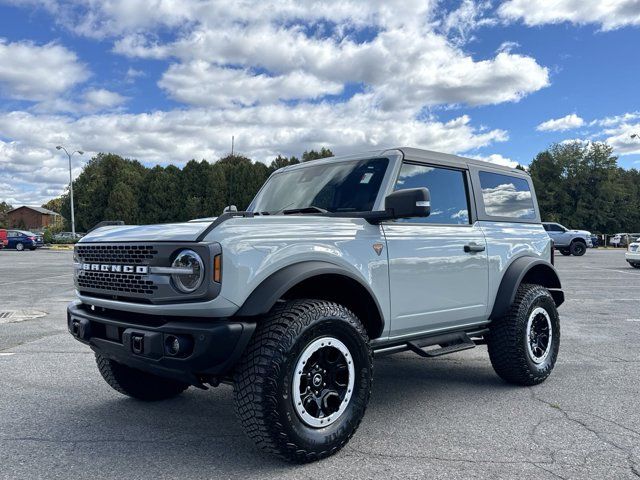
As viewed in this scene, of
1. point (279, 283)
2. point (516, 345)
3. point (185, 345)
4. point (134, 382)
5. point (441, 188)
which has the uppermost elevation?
point (441, 188)

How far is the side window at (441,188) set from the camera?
4.22 meters

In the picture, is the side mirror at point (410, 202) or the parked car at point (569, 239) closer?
the side mirror at point (410, 202)

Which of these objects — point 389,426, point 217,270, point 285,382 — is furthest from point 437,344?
point 217,270

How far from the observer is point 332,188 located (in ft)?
13.7

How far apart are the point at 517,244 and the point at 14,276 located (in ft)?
51.4

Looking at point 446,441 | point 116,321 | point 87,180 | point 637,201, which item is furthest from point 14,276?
point 637,201

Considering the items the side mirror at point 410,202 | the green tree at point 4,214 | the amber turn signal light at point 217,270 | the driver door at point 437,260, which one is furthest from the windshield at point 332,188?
the green tree at point 4,214

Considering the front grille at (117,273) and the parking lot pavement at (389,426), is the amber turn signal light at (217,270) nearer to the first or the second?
the front grille at (117,273)

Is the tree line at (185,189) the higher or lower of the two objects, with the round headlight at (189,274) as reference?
higher

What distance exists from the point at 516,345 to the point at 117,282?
10.7 ft

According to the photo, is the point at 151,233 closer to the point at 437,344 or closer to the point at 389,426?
the point at 389,426

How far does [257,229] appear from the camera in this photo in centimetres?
313

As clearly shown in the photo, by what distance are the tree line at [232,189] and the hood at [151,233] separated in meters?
51.6

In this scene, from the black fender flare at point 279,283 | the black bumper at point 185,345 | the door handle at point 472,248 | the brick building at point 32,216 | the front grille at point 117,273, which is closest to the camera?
the black bumper at point 185,345
